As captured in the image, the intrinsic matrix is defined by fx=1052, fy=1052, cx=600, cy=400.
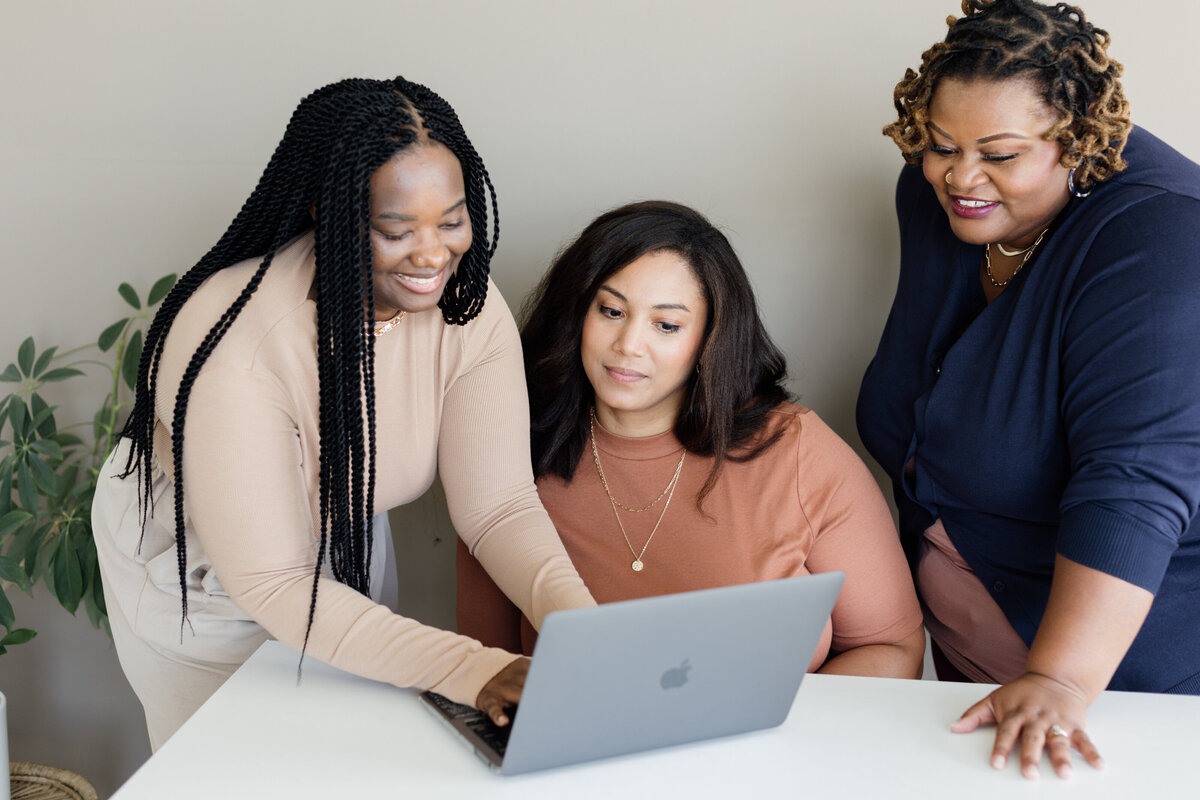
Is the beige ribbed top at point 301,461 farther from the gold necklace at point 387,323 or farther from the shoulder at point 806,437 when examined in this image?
the shoulder at point 806,437

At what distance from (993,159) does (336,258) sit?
31.8 inches

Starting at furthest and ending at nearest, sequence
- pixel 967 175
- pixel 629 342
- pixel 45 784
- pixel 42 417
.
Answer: pixel 45 784 → pixel 42 417 → pixel 629 342 → pixel 967 175

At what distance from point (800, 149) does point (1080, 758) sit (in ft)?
3.89

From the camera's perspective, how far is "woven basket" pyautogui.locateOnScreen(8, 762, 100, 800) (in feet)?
6.75

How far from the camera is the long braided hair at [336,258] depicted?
1.19 metres

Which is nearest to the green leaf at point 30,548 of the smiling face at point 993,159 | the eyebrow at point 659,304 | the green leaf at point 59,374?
the green leaf at point 59,374

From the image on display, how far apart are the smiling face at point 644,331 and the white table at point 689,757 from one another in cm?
59

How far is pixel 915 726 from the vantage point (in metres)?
1.12

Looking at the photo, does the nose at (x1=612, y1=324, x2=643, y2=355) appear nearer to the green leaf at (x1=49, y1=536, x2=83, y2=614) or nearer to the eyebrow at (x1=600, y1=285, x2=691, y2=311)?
the eyebrow at (x1=600, y1=285, x2=691, y2=311)

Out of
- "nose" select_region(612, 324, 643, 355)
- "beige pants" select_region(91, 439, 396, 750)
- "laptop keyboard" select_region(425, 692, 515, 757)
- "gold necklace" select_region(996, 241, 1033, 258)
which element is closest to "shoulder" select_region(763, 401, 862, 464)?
"nose" select_region(612, 324, 643, 355)

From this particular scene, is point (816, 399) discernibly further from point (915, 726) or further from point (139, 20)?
point (139, 20)

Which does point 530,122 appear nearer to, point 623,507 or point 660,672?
point 623,507

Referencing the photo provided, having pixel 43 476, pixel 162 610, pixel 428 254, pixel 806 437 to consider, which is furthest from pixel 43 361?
pixel 806 437

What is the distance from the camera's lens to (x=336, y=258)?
1201 millimetres
